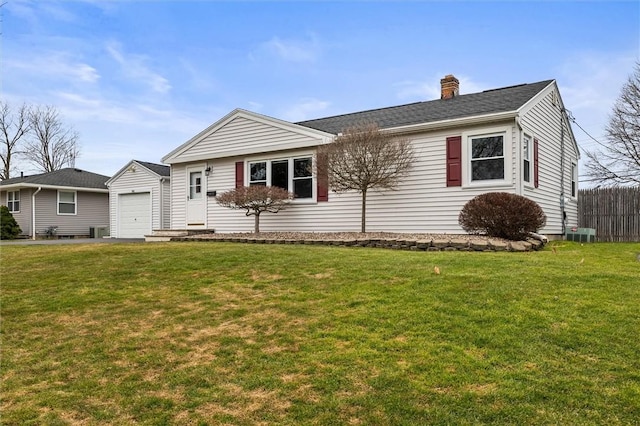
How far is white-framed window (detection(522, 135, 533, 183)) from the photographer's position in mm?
11048

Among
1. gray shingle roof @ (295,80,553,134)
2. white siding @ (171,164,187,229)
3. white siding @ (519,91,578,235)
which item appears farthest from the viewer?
white siding @ (171,164,187,229)

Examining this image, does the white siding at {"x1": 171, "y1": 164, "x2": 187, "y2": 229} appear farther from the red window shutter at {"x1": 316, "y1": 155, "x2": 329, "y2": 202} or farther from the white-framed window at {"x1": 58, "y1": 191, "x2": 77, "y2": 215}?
the white-framed window at {"x1": 58, "y1": 191, "x2": 77, "y2": 215}

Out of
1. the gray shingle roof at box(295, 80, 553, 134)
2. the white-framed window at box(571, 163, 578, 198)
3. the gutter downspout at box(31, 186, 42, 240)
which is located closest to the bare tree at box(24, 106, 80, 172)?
the gutter downspout at box(31, 186, 42, 240)

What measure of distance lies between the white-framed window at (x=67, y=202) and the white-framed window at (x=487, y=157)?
67.2ft

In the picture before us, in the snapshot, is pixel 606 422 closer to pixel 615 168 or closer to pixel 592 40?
pixel 592 40

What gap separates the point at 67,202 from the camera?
23094 mm

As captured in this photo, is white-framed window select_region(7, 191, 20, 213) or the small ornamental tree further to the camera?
white-framed window select_region(7, 191, 20, 213)

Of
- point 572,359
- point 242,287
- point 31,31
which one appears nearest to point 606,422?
point 572,359

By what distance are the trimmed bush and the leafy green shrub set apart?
2020 cm

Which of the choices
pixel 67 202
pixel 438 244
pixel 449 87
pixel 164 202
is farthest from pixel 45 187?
pixel 438 244

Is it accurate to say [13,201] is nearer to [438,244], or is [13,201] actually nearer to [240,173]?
[240,173]

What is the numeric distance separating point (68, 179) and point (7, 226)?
4160 mm

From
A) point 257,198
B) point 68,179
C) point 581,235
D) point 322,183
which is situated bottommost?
point 581,235

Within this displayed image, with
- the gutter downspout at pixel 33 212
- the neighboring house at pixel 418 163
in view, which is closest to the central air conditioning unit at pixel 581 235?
the neighboring house at pixel 418 163
